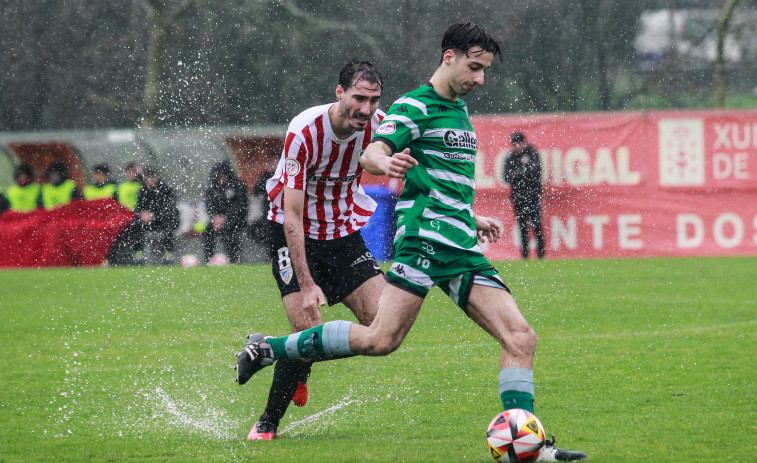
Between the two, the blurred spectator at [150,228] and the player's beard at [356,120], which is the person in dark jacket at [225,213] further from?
the player's beard at [356,120]

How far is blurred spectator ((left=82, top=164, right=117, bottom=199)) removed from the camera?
60.1ft

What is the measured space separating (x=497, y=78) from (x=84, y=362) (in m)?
14.0

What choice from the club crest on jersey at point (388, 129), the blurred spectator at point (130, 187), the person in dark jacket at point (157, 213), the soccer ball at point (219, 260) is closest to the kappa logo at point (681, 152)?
the soccer ball at point (219, 260)

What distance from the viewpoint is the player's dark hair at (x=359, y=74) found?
16.9 feet

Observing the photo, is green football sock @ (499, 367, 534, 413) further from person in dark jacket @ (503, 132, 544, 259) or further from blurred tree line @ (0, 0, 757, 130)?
blurred tree line @ (0, 0, 757, 130)

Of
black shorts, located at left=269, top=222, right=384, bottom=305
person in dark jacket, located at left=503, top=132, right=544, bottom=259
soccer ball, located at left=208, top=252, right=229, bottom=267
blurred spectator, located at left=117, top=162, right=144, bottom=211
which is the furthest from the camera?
blurred spectator, located at left=117, top=162, right=144, bottom=211

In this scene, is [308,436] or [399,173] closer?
[399,173]

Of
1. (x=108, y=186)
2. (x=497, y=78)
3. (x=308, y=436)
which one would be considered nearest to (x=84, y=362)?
(x=308, y=436)

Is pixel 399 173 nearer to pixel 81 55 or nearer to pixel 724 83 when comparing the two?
pixel 724 83

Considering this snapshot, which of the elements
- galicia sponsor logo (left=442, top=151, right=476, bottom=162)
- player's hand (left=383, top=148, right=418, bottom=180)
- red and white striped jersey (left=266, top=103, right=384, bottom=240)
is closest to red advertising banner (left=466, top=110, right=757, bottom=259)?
red and white striped jersey (left=266, top=103, right=384, bottom=240)

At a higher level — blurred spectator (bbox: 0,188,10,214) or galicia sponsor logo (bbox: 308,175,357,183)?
galicia sponsor logo (bbox: 308,175,357,183)

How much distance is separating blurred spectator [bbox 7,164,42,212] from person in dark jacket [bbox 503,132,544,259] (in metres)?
8.33

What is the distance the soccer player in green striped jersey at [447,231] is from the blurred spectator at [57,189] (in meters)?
14.7

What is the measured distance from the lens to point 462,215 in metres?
4.66
